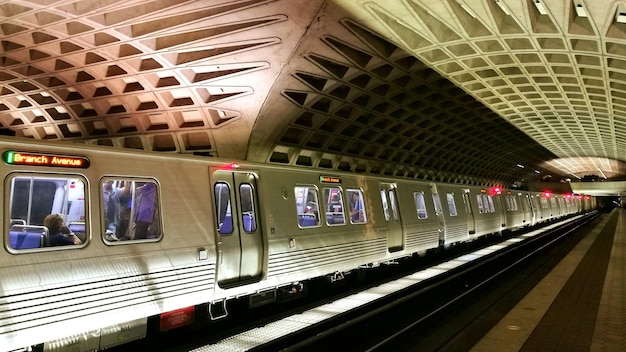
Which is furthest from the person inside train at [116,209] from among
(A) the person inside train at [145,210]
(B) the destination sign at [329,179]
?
(B) the destination sign at [329,179]

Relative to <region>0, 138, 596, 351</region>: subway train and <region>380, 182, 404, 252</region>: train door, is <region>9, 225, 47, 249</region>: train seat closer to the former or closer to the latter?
<region>0, 138, 596, 351</region>: subway train

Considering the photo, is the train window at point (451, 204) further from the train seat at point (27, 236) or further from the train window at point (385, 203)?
the train seat at point (27, 236)

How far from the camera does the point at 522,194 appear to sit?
29844 millimetres

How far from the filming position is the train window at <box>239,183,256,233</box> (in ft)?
27.5

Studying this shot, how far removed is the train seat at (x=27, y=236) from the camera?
496 cm

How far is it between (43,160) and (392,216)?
9530mm

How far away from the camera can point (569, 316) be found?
8.47 meters

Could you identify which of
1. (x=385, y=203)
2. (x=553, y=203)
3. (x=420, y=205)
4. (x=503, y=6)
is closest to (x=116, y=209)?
(x=385, y=203)

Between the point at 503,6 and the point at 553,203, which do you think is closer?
the point at 503,6

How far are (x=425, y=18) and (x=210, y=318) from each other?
13327 millimetres

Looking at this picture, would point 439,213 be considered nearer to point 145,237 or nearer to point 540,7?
point 540,7

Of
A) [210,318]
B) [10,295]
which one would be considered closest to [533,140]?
[210,318]

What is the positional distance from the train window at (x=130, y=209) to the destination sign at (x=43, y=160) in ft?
1.29

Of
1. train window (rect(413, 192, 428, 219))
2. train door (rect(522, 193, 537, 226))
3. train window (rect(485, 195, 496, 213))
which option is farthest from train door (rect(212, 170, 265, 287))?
train door (rect(522, 193, 537, 226))
